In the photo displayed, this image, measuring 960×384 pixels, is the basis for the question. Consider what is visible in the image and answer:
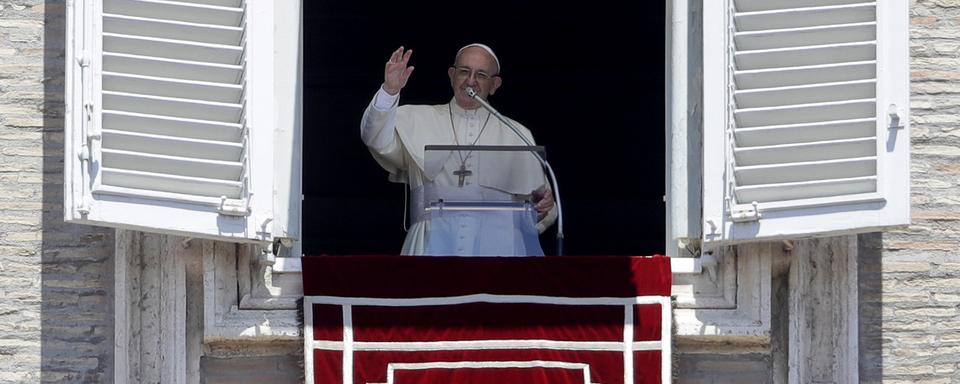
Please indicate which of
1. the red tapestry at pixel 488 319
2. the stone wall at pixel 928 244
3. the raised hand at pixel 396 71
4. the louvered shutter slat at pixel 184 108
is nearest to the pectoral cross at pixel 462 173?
the raised hand at pixel 396 71

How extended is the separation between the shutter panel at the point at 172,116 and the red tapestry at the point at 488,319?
369mm

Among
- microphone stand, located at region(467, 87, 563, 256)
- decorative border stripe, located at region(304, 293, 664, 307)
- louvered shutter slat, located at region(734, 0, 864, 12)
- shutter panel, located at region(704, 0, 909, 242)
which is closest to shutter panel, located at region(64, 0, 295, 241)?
decorative border stripe, located at region(304, 293, 664, 307)

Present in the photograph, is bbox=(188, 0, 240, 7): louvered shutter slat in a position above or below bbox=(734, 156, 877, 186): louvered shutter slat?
above

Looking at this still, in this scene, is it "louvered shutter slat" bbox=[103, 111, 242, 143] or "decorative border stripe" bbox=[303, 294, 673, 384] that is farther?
"decorative border stripe" bbox=[303, 294, 673, 384]

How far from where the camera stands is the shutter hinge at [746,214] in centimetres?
873

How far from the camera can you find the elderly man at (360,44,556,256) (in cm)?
960

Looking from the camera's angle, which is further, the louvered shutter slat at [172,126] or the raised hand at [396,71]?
the raised hand at [396,71]

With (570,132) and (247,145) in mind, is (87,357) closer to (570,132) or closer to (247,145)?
(247,145)

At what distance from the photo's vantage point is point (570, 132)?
12.4 metres

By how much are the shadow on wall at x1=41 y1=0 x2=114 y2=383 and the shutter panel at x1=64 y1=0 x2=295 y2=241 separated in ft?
1.71

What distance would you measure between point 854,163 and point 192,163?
1.99 metres

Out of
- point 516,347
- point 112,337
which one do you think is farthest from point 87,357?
A: point 516,347

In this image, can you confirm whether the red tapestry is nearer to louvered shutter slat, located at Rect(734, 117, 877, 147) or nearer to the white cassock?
louvered shutter slat, located at Rect(734, 117, 877, 147)

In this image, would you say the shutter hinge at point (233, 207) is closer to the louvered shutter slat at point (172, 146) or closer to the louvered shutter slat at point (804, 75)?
the louvered shutter slat at point (172, 146)
